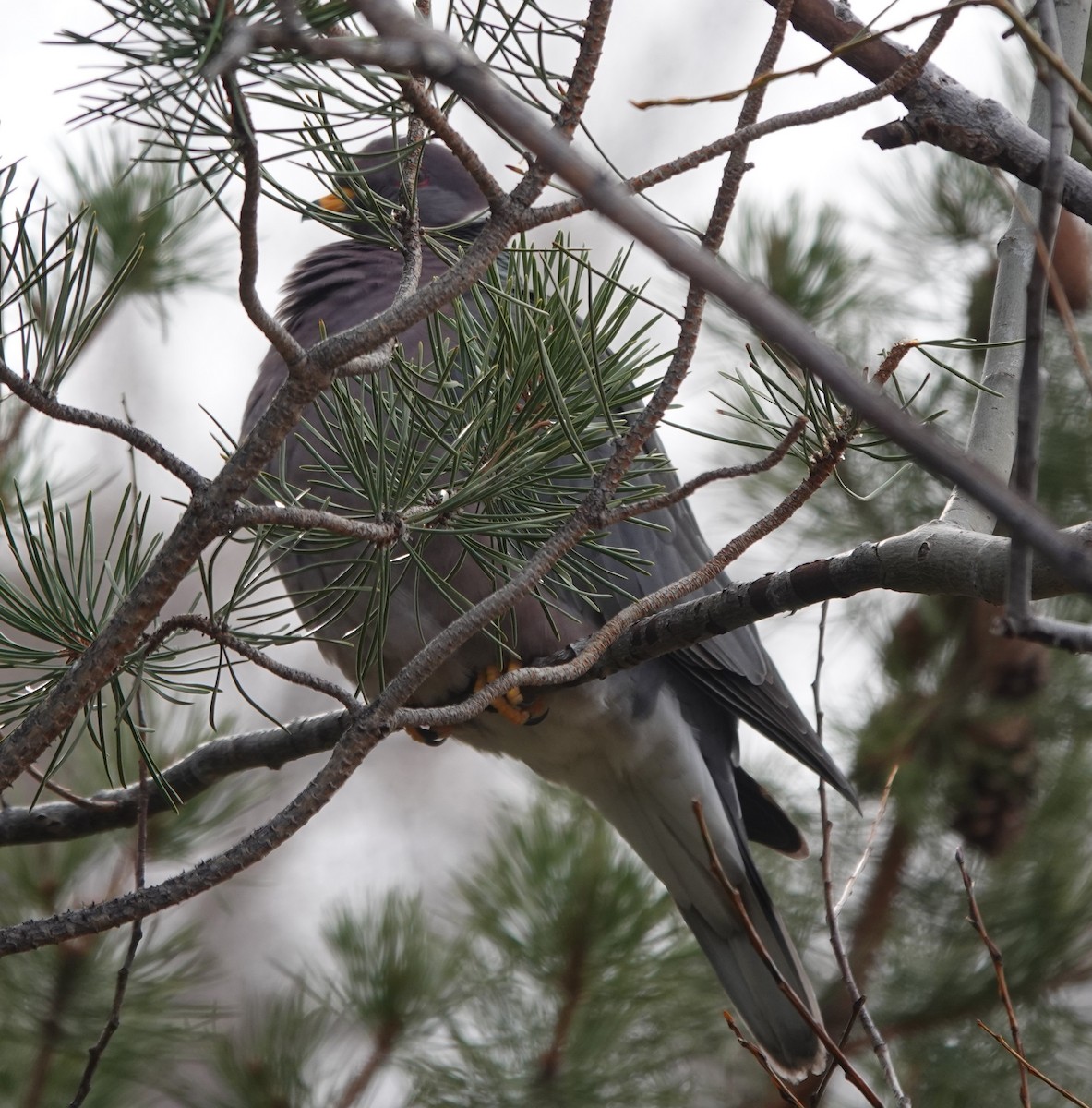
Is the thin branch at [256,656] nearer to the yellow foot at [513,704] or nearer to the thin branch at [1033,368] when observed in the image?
the thin branch at [1033,368]

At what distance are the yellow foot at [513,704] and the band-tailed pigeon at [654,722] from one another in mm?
16

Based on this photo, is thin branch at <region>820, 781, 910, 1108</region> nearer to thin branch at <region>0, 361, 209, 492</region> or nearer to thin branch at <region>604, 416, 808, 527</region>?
thin branch at <region>604, 416, 808, 527</region>

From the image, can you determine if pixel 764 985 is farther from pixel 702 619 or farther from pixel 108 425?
pixel 108 425

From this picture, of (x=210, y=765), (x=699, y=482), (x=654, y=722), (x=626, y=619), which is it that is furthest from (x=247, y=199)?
(x=654, y=722)

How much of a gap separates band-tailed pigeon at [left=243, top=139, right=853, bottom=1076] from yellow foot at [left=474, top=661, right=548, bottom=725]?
16 millimetres

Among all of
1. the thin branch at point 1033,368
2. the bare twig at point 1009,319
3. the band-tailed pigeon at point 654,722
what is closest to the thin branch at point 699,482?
the bare twig at point 1009,319

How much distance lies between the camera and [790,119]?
2.77 ft

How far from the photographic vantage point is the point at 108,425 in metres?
0.90

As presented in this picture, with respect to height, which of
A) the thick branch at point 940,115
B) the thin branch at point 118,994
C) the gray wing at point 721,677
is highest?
the gray wing at point 721,677

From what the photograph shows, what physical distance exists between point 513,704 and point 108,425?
3.83 feet

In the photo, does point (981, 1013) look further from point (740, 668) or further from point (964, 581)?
point (964, 581)

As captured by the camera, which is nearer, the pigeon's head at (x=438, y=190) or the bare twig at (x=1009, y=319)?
the bare twig at (x=1009, y=319)

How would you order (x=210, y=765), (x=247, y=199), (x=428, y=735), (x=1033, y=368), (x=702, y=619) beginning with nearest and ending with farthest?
(x=1033, y=368) < (x=247, y=199) < (x=702, y=619) < (x=210, y=765) < (x=428, y=735)

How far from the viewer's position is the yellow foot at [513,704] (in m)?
1.97
